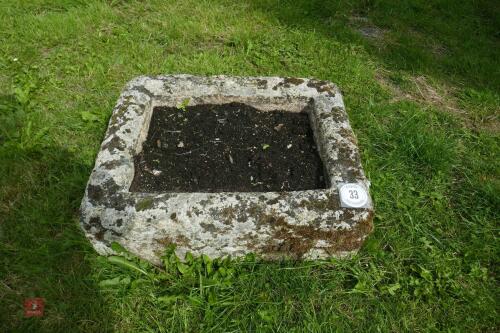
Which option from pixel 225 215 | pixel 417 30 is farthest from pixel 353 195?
pixel 417 30

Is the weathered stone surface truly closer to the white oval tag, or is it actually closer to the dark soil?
the white oval tag

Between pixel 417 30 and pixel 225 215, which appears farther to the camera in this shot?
pixel 417 30

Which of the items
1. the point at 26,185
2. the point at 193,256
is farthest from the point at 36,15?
the point at 193,256

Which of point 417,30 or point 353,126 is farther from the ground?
point 417,30

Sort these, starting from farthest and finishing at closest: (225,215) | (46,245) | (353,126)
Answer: (353,126) → (46,245) → (225,215)

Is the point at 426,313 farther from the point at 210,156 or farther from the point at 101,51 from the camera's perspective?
the point at 101,51

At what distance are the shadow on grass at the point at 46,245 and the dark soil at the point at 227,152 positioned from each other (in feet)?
2.07

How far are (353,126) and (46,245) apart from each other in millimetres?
2627

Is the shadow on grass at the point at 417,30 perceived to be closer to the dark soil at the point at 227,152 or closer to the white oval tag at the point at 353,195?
the dark soil at the point at 227,152

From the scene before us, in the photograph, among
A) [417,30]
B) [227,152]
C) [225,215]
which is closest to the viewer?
[225,215]

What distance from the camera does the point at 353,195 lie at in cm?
203

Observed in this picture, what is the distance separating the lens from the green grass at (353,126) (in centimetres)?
209

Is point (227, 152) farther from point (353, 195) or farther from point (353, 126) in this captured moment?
point (353, 126)

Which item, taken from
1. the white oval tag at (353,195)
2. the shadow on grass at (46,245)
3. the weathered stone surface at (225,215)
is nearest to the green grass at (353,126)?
the shadow on grass at (46,245)
